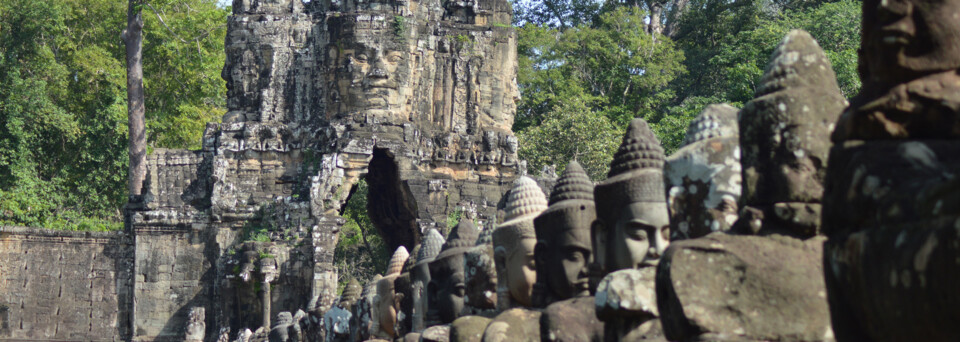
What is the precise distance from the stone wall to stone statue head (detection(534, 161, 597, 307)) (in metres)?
24.7

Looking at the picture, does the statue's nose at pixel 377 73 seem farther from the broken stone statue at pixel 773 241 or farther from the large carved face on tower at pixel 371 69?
the broken stone statue at pixel 773 241

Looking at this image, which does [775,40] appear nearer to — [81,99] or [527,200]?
[81,99]

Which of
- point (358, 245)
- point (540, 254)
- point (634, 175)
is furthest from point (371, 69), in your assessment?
point (634, 175)

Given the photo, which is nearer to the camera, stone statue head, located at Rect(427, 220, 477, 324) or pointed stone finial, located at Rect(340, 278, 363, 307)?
stone statue head, located at Rect(427, 220, 477, 324)

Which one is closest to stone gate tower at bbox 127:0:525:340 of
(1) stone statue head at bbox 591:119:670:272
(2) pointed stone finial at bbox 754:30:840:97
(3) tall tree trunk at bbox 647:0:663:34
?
(3) tall tree trunk at bbox 647:0:663:34

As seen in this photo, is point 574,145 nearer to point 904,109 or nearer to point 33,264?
point 33,264

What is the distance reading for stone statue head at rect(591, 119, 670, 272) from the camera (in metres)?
6.18

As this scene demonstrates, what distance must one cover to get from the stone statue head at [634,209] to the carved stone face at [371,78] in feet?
77.3

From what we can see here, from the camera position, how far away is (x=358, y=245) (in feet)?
142

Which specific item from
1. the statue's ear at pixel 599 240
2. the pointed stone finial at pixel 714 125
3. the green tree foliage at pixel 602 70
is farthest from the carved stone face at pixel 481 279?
the green tree foliage at pixel 602 70

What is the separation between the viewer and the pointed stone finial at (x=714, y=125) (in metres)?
5.56

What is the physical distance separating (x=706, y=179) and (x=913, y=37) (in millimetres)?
2074

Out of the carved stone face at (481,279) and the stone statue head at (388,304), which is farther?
the stone statue head at (388,304)

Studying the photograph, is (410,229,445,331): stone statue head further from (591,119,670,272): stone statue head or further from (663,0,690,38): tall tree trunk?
(663,0,690,38): tall tree trunk
